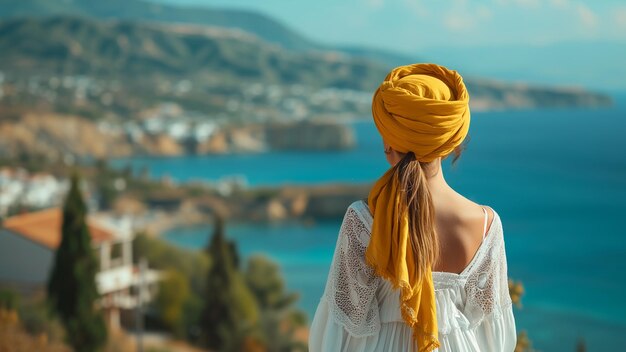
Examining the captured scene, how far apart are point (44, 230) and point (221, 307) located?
156 inches

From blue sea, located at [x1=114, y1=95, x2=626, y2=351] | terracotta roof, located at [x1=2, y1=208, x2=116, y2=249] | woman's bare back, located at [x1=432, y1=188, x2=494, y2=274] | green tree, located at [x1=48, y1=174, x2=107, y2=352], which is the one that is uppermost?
woman's bare back, located at [x1=432, y1=188, x2=494, y2=274]

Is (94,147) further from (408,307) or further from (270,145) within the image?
(408,307)

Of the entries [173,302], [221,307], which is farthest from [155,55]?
[221,307]

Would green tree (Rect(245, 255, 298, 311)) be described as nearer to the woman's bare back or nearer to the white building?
the white building

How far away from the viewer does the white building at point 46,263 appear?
12.2 metres

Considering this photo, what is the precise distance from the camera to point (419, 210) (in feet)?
2.87

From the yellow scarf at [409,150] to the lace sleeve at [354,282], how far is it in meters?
0.02

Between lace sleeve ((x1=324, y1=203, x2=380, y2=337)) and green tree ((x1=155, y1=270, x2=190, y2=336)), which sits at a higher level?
lace sleeve ((x1=324, y1=203, x2=380, y2=337))

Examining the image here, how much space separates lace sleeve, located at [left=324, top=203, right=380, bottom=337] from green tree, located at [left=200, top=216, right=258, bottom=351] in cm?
979

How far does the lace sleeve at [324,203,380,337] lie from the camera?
903mm

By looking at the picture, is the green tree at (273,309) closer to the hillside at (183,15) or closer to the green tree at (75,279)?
the green tree at (75,279)

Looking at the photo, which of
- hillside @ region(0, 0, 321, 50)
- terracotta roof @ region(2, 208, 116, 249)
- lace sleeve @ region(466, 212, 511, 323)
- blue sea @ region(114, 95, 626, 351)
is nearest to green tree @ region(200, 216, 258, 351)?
terracotta roof @ region(2, 208, 116, 249)

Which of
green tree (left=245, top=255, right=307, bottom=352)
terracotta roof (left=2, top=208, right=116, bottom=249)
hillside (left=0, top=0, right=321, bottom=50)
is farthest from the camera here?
hillside (left=0, top=0, right=321, bottom=50)

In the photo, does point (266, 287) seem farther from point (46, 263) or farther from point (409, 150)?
point (409, 150)
